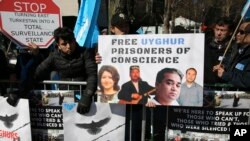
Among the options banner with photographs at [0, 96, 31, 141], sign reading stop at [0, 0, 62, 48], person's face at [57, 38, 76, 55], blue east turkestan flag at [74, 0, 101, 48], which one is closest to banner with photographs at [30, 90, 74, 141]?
banner with photographs at [0, 96, 31, 141]

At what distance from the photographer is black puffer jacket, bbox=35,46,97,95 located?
504 centimetres

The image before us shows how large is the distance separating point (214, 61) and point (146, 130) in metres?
1.31

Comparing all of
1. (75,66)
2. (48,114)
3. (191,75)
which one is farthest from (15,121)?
(191,75)

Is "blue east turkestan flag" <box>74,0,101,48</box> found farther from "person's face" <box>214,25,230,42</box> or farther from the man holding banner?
the man holding banner

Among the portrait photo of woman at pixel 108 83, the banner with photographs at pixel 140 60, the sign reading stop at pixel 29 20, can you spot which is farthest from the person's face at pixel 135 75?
the sign reading stop at pixel 29 20

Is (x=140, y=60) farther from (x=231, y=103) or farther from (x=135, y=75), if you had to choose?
(x=231, y=103)

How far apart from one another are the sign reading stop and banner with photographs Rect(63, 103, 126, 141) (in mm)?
1049

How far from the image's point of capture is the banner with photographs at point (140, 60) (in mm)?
4691

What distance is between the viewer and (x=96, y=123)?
5.25 metres

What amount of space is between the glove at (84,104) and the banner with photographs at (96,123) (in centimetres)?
10

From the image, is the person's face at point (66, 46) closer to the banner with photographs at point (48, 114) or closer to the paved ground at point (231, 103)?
the banner with photographs at point (48, 114)

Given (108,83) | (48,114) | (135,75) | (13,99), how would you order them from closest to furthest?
(135,75)
(108,83)
(13,99)
(48,114)

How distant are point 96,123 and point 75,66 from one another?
0.79 meters

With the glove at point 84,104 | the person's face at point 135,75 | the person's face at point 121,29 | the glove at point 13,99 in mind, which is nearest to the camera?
the person's face at point 135,75
